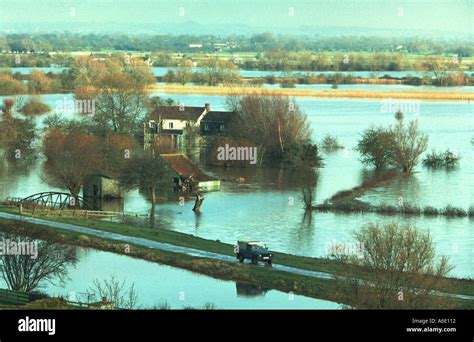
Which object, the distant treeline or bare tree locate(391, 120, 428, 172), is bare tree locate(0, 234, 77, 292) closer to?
bare tree locate(391, 120, 428, 172)

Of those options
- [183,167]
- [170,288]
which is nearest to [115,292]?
[170,288]

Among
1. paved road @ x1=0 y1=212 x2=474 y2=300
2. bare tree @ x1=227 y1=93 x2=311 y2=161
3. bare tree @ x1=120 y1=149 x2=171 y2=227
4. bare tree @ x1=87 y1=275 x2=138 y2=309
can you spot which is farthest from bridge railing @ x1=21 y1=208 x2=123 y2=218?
bare tree @ x1=227 y1=93 x2=311 y2=161

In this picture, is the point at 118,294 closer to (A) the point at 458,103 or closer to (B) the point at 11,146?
(B) the point at 11,146

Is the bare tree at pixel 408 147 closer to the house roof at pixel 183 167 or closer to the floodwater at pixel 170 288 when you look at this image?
the house roof at pixel 183 167

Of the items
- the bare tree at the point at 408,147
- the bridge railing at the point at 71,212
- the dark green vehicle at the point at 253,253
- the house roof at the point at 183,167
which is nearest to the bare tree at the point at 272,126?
the bare tree at the point at 408,147
